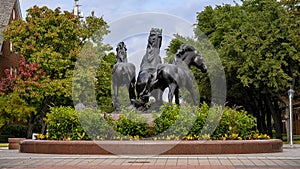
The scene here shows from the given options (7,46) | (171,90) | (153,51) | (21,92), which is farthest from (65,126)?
(7,46)

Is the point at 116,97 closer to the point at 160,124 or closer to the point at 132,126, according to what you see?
the point at 132,126

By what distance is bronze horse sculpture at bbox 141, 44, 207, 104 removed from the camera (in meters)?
22.5

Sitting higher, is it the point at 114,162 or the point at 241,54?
the point at 241,54

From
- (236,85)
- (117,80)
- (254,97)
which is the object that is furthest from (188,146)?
(254,97)

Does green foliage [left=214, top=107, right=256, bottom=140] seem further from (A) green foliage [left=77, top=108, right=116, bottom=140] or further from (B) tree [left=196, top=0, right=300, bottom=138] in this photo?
(B) tree [left=196, top=0, right=300, bottom=138]

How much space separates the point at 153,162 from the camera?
1670 centimetres

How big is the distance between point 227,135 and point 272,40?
67.7 feet

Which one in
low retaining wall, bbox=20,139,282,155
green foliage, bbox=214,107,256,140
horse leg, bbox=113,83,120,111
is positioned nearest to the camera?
low retaining wall, bbox=20,139,282,155

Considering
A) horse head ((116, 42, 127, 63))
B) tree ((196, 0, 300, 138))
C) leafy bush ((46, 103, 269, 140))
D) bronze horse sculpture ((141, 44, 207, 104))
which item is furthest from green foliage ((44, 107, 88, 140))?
tree ((196, 0, 300, 138))

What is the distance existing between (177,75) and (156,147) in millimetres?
4117

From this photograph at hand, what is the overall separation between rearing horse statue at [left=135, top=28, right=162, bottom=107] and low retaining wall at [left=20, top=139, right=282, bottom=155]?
151 inches

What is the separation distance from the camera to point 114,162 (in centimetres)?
1678

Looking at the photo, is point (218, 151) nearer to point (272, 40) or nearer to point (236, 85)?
point (272, 40)

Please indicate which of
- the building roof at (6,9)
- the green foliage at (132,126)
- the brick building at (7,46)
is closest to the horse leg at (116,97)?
the green foliage at (132,126)
